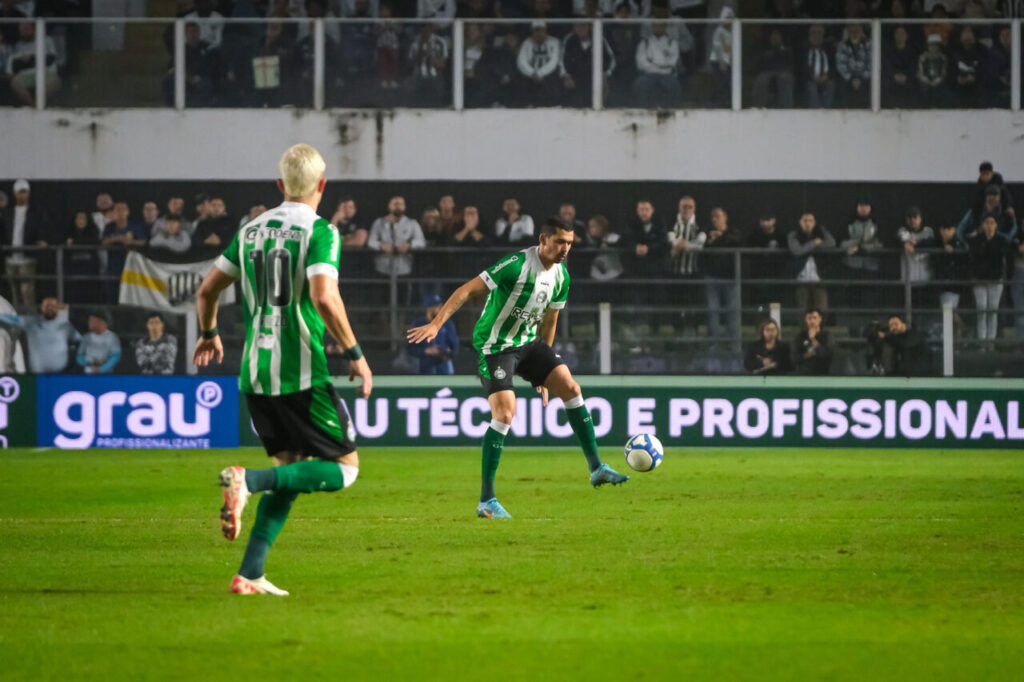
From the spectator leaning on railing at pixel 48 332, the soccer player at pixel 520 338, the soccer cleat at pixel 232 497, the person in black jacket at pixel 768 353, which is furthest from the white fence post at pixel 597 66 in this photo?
the soccer cleat at pixel 232 497

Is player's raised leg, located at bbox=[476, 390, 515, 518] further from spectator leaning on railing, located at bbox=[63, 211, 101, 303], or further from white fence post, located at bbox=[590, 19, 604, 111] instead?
white fence post, located at bbox=[590, 19, 604, 111]

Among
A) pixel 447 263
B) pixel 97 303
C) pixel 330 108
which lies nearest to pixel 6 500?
pixel 97 303

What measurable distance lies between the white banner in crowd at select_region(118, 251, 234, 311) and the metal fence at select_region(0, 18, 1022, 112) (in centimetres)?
505

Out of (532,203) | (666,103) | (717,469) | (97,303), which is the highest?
(666,103)

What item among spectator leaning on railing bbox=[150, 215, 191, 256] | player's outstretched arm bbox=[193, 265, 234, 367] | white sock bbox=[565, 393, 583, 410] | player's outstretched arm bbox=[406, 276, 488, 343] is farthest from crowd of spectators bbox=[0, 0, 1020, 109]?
player's outstretched arm bbox=[193, 265, 234, 367]

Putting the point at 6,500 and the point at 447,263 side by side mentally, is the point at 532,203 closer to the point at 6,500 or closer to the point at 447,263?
the point at 447,263

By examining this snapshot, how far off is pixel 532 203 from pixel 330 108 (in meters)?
3.58

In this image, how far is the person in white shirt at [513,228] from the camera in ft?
63.5

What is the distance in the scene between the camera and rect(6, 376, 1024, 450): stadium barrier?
60.6ft

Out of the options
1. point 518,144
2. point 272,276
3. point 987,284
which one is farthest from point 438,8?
point 272,276

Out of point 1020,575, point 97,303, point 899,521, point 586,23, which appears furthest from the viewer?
point 586,23

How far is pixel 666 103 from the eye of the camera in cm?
2244

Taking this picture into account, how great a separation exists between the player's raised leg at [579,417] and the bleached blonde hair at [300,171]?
465 cm

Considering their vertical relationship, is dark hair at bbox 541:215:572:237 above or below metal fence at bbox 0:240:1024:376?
above
